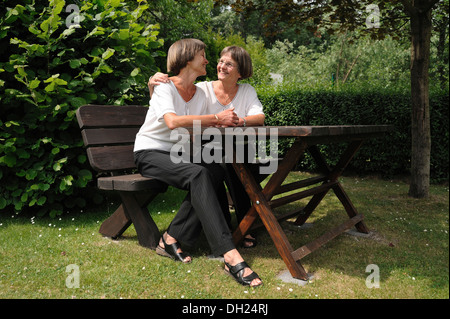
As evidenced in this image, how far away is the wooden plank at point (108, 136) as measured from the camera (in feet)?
10.3

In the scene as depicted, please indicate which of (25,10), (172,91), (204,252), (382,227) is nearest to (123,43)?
(25,10)

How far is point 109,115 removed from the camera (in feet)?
11.1

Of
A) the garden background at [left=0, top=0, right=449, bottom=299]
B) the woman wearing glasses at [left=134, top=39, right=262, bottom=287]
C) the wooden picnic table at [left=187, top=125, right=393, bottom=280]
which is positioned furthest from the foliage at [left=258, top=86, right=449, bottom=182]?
the woman wearing glasses at [left=134, top=39, right=262, bottom=287]

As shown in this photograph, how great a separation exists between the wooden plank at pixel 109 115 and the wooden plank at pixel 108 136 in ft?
0.16

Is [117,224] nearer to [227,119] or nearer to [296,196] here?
[227,119]

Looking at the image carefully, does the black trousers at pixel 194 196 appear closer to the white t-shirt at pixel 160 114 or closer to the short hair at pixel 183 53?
the white t-shirt at pixel 160 114

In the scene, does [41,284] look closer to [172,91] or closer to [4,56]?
[172,91]

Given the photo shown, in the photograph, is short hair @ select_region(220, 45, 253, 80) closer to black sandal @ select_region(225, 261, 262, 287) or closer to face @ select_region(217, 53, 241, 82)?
face @ select_region(217, 53, 241, 82)

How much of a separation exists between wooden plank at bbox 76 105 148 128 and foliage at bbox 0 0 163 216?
417mm

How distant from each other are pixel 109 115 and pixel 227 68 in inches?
44.7

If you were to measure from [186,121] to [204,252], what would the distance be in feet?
3.43

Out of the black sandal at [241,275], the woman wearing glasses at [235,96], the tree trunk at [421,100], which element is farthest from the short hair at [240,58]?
the tree trunk at [421,100]

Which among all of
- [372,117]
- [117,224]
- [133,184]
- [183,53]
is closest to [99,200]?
[117,224]

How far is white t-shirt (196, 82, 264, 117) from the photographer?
3262 mm
